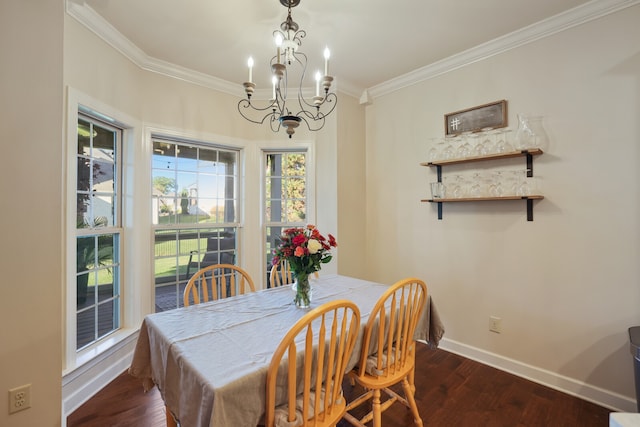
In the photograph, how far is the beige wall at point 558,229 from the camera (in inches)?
75.9

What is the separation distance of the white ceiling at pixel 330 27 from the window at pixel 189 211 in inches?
33.2

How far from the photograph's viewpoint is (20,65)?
141 centimetres

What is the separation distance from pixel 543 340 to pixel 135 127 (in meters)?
3.79

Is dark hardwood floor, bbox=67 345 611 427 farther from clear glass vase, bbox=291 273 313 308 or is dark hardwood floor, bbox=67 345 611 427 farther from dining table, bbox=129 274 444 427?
clear glass vase, bbox=291 273 313 308

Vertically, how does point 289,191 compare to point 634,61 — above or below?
below

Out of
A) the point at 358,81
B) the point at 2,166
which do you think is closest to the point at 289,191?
the point at 358,81

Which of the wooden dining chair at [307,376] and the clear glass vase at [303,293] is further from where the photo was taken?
the clear glass vase at [303,293]

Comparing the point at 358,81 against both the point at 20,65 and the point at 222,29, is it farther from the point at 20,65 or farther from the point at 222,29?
the point at 20,65

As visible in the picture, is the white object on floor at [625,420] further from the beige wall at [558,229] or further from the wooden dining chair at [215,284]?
the wooden dining chair at [215,284]

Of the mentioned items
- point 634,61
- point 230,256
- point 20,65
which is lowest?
point 230,256

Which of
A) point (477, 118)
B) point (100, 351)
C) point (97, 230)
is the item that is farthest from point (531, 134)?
point (100, 351)

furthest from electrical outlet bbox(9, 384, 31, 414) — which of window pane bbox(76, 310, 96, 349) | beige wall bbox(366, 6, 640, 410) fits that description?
beige wall bbox(366, 6, 640, 410)

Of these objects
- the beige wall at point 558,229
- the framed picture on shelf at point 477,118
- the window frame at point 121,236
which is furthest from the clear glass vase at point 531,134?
the window frame at point 121,236

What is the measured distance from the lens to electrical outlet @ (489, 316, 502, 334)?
2463 mm
